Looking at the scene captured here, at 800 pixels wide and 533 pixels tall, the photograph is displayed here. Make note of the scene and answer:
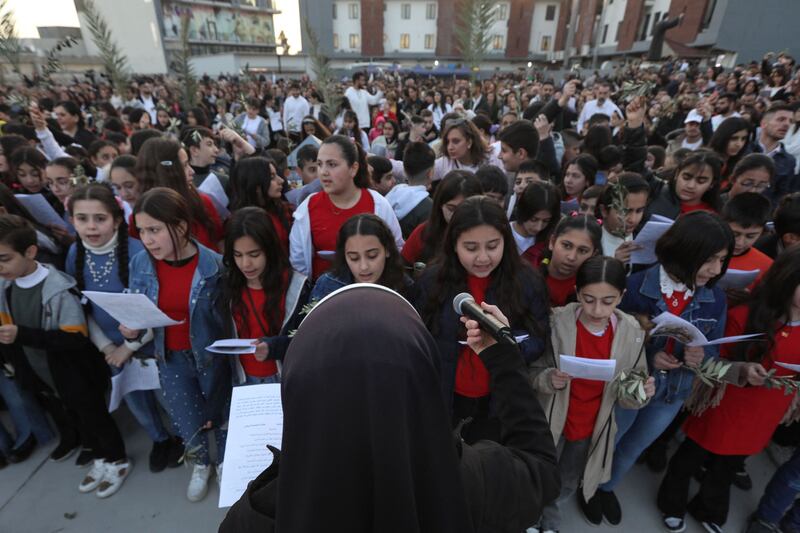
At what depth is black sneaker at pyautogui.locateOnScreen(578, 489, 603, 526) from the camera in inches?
93.1

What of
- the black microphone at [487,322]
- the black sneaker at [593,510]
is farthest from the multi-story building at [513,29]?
the black microphone at [487,322]

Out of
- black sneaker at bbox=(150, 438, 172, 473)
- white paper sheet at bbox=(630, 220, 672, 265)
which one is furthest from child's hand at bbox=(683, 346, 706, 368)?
black sneaker at bbox=(150, 438, 172, 473)

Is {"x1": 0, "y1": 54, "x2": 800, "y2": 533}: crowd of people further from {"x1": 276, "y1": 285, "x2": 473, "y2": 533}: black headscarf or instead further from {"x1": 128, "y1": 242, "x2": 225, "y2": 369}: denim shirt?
{"x1": 276, "y1": 285, "x2": 473, "y2": 533}: black headscarf

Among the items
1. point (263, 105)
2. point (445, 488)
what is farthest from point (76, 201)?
point (263, 105)

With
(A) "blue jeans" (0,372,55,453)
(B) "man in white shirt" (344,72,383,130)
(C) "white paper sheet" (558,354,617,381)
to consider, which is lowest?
(A) "blue jeans" (0,372,55,453)

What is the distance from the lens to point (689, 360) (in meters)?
1.98

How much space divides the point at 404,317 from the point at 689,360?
6.24 feet

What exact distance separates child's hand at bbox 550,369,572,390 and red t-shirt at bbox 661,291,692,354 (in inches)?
23.8

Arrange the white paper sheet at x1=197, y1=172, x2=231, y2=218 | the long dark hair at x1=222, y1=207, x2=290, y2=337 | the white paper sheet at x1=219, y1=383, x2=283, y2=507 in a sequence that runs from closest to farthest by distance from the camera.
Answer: the white paper sheet at x1=219, y1=383, x2=283, y2=507 → the long dark hair at x1=222, y1=207, x2=290, y2=337 → the white paper sheet at x1=197, y1=172, x2=231, y2=218

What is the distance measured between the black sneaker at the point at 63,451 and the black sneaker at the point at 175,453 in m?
0.68

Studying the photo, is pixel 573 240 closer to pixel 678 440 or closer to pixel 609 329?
pixel 609 329

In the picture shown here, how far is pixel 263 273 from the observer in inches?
89.0

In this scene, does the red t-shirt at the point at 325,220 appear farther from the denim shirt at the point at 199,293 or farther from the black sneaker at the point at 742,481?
the black sneaker at the point at 742,481

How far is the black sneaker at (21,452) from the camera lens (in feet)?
8.98
